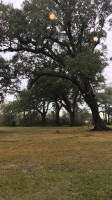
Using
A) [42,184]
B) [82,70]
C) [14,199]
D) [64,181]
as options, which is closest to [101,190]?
[64,181]

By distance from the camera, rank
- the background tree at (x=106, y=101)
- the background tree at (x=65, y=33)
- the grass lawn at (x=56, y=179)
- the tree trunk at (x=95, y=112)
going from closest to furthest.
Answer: the grass lawn at (x=56, y=179) → the background tree at (x=65, y=33) → the tree trunk at (x=95, y=112) → the background tree at (x=106, y=101)

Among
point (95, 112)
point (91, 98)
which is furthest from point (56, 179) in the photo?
point (95, 112)

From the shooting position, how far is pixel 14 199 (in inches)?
97.6

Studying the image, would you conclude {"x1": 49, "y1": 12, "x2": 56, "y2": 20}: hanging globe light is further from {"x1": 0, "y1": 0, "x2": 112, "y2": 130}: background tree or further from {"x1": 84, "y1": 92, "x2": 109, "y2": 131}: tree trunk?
{"x1": 84, "y1": 92, "x2": 109, "y2": 131}: tree trunk

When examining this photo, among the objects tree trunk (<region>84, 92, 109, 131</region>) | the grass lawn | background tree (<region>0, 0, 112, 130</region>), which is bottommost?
the grass lawn

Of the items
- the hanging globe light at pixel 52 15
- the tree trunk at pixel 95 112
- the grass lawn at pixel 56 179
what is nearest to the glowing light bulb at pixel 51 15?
the hanging globe light at pixel 52 15

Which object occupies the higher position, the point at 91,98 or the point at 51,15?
the point at 51,15

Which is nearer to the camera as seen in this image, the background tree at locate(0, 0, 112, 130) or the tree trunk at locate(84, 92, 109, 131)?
the background tree at locate(0, 0, 112, 130)

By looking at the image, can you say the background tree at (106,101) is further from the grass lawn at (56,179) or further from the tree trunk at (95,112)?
the grass lawn at (56,179)

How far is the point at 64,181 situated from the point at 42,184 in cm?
39

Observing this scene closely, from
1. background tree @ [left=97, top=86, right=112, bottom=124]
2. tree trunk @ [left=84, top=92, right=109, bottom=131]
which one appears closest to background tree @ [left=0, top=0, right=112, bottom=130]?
tree trunk @ [left=84, top=92, right=109, bottom=131]

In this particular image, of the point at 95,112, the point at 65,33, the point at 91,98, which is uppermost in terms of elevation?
the point at 65,33

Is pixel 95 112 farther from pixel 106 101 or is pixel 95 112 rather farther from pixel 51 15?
pixel 106 101

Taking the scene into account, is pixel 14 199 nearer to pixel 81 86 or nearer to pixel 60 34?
pixel 60 34
